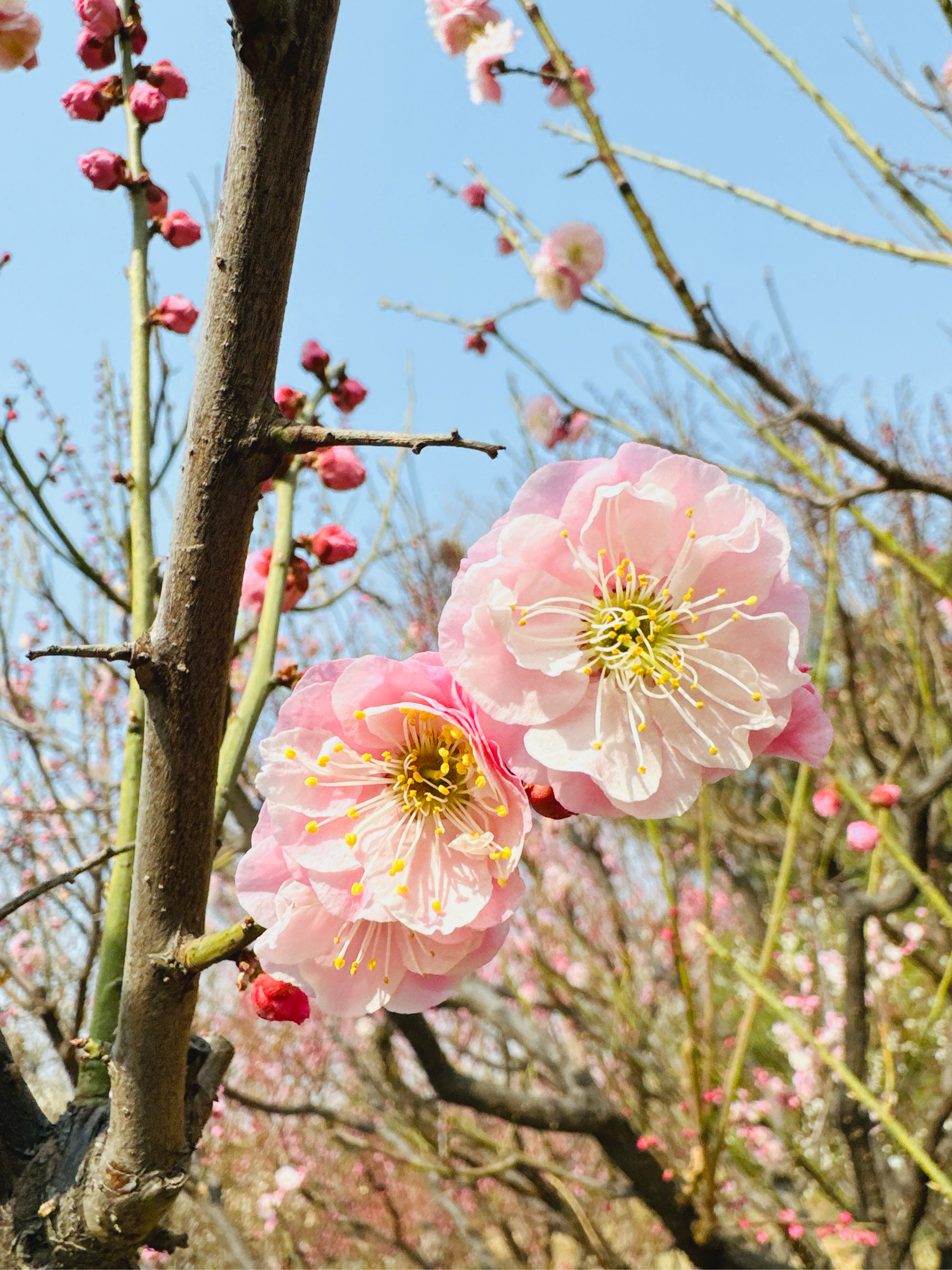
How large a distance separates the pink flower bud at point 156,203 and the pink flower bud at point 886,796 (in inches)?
70.0

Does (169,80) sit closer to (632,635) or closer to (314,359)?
(314,359)

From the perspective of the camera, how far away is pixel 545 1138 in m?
4.25

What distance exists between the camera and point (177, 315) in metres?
1.27

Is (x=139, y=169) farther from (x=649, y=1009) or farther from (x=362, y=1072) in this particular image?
(x=649, y=1009)

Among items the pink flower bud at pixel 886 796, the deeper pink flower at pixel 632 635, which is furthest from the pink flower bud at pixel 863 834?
the deeper pink flower at pixel 632 635

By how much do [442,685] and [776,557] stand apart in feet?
0.89

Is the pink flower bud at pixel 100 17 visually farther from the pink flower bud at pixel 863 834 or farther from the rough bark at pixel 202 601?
the pink flower bud at pixel 863 834

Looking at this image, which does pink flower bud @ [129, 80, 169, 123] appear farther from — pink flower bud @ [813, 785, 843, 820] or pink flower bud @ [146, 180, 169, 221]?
pink flower bud @ [813, 785, 843, 820]

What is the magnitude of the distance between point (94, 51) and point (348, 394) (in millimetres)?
680

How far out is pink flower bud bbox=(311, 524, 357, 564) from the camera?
1298mm

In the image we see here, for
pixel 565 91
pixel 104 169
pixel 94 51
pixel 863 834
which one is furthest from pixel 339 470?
pixel 863 834

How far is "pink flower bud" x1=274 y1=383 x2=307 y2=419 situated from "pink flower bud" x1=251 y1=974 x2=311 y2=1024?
0.94 m

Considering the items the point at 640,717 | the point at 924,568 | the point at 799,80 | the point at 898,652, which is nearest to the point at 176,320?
the point at 640,717

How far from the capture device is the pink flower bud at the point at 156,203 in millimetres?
1329
